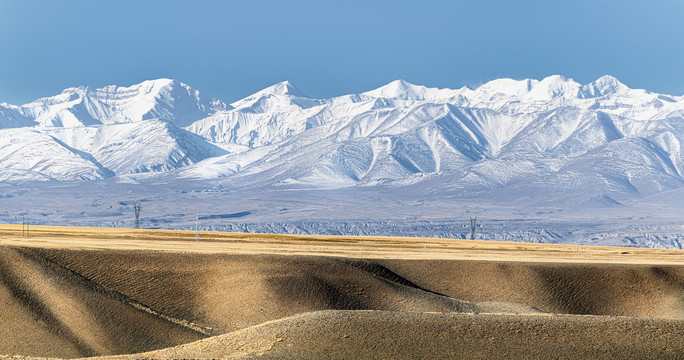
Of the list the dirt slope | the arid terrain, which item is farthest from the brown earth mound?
the dirt slope

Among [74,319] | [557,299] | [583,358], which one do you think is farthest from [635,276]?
[74,319]

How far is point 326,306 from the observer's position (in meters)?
55.8

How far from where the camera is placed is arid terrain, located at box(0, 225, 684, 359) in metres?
33.3

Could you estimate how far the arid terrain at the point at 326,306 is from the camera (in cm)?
3331

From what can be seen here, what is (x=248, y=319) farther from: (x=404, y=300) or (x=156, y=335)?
(x=404, y=300)

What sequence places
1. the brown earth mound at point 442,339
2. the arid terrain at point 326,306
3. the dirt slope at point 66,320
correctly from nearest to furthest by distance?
the brown earth mound at point 442,339
the arid terrain at point 326,306
the dirt slope at point 66,320

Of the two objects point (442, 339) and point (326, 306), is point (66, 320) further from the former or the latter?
point (442, 339)

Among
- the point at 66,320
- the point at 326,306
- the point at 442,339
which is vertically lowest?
the point at 326,306

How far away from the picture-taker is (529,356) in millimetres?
32344

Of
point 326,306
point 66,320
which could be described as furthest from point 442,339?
point 66,320

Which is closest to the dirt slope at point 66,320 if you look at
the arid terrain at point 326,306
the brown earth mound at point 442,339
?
the arid terrain at point 326,306

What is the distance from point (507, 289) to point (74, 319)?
96.8 ft

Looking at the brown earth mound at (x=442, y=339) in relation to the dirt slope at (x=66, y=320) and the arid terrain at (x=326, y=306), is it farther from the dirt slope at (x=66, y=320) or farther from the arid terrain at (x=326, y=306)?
the dirt slope at (x=66, y=320)

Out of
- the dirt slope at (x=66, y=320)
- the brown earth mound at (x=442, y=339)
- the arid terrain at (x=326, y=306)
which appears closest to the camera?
the brown earth mound at (x=442, y=339)
